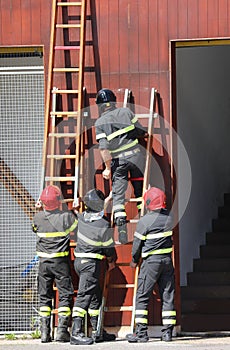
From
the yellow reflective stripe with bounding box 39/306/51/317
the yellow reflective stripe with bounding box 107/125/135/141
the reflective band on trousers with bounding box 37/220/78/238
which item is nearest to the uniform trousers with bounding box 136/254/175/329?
the reflective band on trousers with bounding box 37/220/78/238

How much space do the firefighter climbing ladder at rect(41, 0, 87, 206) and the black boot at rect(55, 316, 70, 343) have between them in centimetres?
143

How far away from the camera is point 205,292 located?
49.1ft

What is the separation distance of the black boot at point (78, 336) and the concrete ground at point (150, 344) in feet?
0.24

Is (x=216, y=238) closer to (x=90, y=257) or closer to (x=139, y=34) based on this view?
(x=139, y=34)

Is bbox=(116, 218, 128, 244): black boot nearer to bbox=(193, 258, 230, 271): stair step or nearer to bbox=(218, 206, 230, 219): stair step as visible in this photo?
bbox=(193, 258, 230, 271): stair step

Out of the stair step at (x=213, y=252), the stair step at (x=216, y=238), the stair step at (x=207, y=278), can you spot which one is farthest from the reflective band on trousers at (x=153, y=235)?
the stair step at (x=216, y=238)

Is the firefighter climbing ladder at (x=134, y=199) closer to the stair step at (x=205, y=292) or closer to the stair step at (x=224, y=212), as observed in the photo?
the stair step at (x=205, y=292)

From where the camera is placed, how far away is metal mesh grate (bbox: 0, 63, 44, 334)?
11.8m

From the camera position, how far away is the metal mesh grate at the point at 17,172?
1184cm

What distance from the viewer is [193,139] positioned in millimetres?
14859

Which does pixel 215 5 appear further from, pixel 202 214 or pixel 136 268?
pixel 202 214

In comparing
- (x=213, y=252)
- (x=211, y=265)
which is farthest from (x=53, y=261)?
(x=213, y=252)

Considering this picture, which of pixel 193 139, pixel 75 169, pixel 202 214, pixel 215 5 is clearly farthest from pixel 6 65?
pixel 202 214

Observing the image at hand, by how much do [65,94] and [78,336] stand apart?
2.93 m
